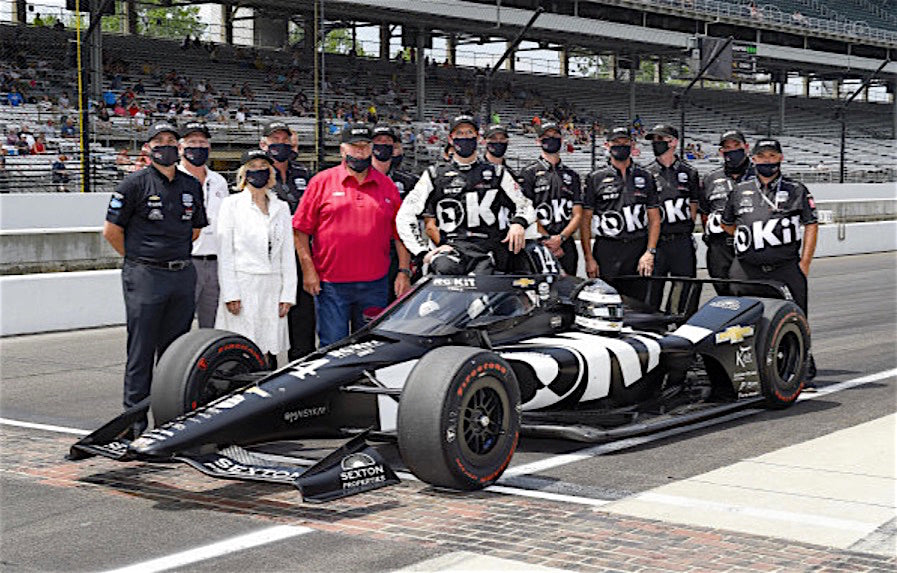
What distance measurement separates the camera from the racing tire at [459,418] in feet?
20.6

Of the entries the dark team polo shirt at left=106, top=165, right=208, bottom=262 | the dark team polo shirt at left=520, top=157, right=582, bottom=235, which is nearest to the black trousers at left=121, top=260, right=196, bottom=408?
the dark team polo shirt at left=106, top=165, right=208, bottom=262

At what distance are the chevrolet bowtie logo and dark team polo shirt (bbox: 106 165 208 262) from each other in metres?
3.66

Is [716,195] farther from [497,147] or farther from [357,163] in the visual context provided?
[357,163]

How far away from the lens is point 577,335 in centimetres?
812

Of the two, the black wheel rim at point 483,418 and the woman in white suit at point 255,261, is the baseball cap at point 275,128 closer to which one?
the woman in white suit at point 255,261

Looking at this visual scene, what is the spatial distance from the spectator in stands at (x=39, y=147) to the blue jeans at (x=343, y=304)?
1661 centimetres

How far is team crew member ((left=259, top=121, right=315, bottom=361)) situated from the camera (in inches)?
373

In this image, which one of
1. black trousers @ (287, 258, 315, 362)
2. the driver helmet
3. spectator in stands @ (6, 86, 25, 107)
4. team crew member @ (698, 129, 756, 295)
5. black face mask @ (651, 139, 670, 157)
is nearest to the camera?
the driver helmet

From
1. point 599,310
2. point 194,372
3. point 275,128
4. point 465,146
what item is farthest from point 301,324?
point 599,310

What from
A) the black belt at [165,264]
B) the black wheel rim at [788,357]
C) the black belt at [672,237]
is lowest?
the black wheel rim at [788,357]

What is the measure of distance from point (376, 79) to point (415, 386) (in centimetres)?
3604

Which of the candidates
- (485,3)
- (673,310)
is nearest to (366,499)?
(673,310)

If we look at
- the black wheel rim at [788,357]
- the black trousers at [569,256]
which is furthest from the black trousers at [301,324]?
the black wheel rim at [788,357]

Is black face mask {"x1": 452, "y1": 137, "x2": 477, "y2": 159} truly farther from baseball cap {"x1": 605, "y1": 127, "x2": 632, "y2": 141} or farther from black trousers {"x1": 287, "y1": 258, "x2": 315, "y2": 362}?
baseball cap {"x1": 605, "y1": 127, "x2": 632, "y2": 141}
